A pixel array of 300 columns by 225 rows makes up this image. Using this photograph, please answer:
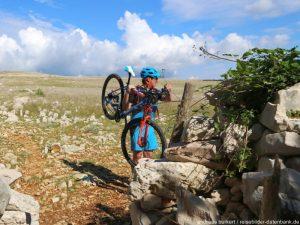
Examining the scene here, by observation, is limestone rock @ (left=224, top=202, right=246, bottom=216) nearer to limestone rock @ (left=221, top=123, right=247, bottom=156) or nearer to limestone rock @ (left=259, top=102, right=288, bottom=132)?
limestone rock @ (left=221, top=123, right=247, bottom=156)

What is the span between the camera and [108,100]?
1241 centimetres

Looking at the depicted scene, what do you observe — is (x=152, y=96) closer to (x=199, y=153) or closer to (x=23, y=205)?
(x=199, y=153)

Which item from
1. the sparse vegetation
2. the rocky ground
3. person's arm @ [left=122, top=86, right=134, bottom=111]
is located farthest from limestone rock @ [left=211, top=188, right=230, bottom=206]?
person's arm @ [left=122, top=86, right=134, bottom=111]

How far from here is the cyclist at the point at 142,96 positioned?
1012 cm

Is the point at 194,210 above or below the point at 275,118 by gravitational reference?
below

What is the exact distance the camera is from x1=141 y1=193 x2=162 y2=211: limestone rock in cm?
678

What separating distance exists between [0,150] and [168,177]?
29.2ft

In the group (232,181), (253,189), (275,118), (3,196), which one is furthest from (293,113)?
(3,196)

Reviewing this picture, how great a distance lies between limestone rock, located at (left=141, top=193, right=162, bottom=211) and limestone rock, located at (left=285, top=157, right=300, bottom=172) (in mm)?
2191

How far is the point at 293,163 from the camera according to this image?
5559mm

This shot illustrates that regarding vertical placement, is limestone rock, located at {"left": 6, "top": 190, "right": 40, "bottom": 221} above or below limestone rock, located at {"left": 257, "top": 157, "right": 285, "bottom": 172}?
below

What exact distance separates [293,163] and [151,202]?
2.38m

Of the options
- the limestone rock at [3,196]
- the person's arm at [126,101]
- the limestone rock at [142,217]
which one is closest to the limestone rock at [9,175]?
the limestone rock at [3,196]

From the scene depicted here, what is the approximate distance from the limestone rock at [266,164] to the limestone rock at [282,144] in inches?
5.0
